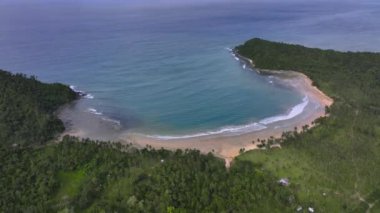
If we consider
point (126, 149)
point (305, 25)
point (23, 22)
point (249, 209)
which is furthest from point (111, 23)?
point (249, 209)

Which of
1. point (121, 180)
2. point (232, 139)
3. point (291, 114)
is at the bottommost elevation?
point (232, 139)

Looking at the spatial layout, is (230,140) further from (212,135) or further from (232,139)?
(212,135)

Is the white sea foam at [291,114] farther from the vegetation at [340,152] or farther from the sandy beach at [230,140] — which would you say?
the vegetation at [340,152]

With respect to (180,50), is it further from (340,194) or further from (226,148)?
(340,194)

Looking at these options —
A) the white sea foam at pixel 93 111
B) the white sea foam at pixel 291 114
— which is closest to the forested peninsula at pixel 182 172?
the white sea foam at pixel 291 114

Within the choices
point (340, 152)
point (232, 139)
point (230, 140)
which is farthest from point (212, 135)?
point (340, 152)

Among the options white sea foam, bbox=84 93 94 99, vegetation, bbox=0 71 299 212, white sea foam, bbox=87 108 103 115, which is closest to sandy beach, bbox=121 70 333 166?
vegetation, bbox=0 71 299 212
